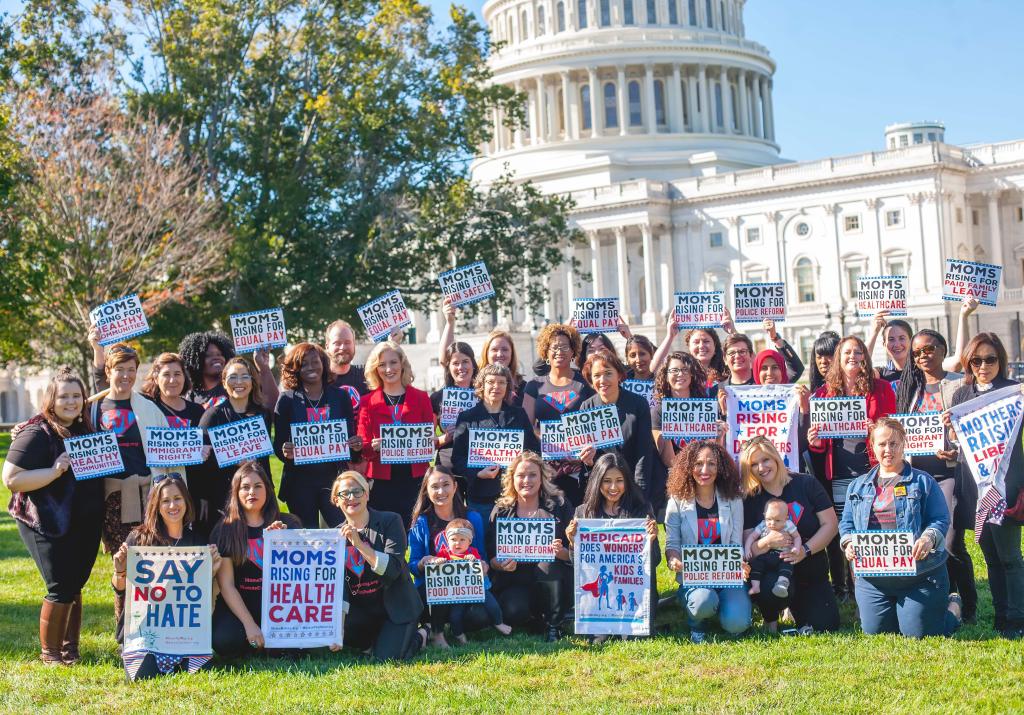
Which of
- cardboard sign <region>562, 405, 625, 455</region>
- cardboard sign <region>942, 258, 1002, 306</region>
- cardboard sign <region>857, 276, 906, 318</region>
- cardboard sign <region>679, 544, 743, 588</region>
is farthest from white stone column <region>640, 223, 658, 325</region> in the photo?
cardboard sign <region>679, 544, 743, 588</region>

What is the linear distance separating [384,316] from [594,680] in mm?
5124

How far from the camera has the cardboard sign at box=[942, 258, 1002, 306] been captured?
37.0 feet

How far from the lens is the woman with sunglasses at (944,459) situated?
Result: 939cm

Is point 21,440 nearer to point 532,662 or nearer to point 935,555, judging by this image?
point 532,662

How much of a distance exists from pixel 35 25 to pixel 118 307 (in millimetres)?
23406

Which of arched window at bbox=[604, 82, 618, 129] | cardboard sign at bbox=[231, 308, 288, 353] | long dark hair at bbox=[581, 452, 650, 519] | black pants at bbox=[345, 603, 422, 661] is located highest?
arched window at bbox=[604, 82, 618, 129]

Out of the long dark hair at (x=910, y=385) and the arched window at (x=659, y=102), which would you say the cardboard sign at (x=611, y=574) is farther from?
the arched window at (x=659, y=102)

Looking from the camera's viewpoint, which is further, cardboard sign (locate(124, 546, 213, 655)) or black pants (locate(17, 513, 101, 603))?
black pants (locate(17, 513, 101, 603))

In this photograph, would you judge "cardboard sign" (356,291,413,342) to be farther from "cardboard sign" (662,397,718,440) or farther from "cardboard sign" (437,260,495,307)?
"cardboard sign" (662,397,718,440)

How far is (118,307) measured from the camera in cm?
1089

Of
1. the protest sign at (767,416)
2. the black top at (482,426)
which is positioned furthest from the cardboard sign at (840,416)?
the black top at (482,426)

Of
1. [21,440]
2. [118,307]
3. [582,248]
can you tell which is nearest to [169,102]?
[118,307]

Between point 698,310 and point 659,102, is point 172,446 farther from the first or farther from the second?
point 659,102

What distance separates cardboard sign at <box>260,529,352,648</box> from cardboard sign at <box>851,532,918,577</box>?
3.53 m
